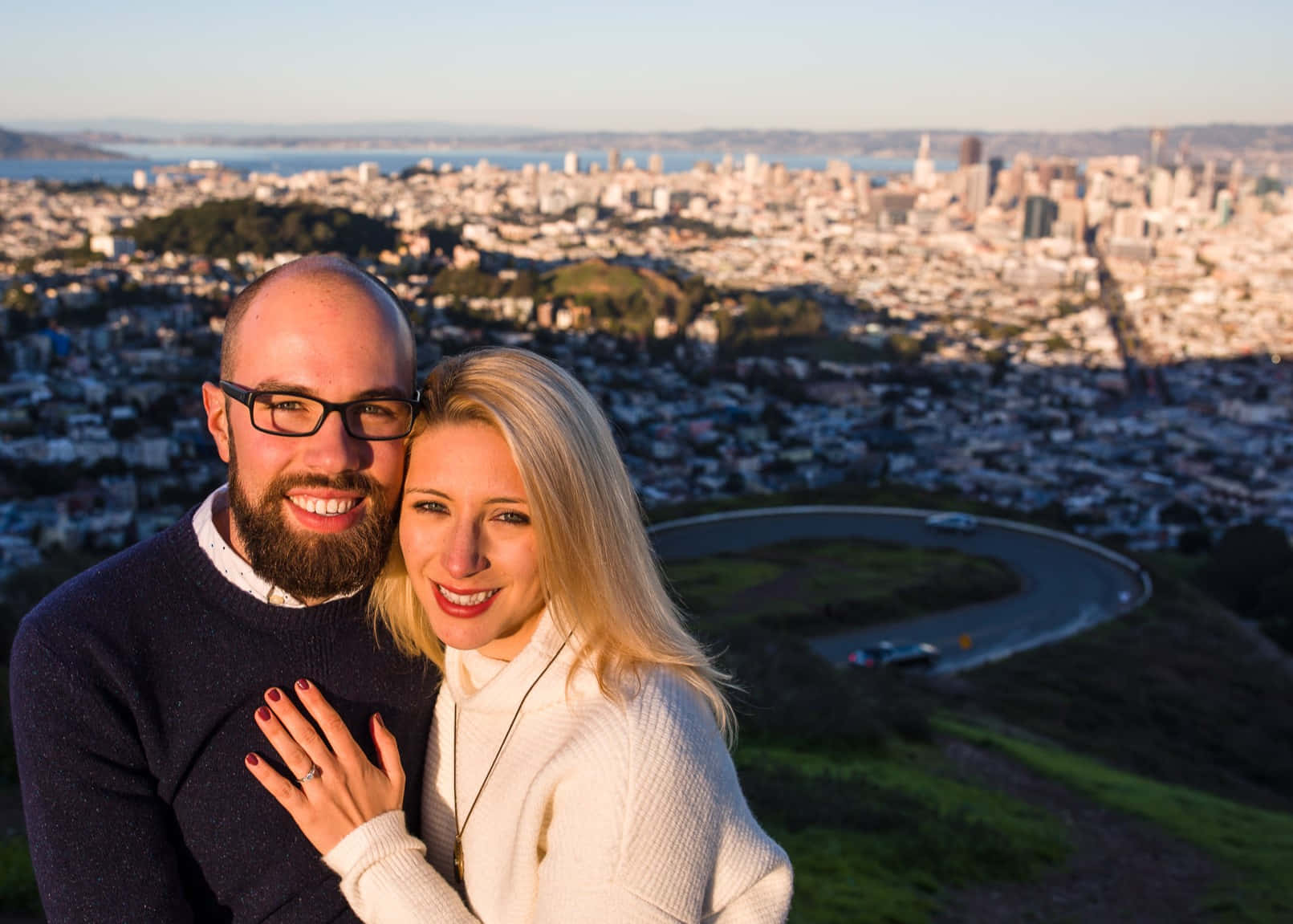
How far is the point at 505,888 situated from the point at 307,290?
63 cm

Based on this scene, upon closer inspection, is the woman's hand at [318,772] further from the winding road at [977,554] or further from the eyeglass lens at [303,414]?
the winding road at [977,554]

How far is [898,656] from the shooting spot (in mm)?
9812

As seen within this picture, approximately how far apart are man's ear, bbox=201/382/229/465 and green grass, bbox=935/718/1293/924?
434 centimetres

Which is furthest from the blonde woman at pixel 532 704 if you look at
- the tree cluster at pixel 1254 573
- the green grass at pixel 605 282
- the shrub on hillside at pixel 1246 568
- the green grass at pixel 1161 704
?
the green grass at pixel 605 282

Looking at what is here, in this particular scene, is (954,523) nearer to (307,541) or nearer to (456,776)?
(456,776)

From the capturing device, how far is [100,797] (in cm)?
109

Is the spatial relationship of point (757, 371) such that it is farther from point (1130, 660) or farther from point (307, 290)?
point (307, 290)

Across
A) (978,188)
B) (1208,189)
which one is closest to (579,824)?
(978,188)

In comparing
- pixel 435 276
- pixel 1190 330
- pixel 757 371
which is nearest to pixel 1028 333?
pixel 1190 330

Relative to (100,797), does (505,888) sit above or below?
below

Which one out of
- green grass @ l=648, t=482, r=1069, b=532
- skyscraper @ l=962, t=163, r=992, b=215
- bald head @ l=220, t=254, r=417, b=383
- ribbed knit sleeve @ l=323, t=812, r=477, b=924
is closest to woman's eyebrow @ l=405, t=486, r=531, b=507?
bald head @ l=220, t=254, r=417, b=383

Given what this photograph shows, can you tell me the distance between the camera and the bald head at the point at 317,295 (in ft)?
3.93

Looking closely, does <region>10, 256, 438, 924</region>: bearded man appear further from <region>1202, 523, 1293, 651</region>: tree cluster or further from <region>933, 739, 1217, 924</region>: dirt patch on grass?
<region>1202, 523, 1293, 651</region>: tree cluster

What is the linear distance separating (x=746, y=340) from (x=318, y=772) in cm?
3482
